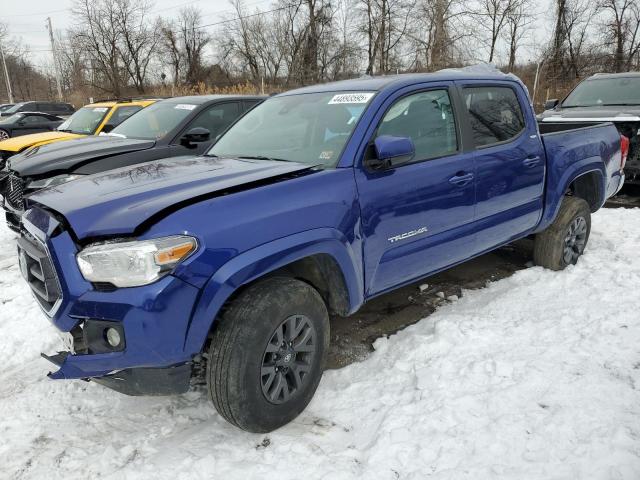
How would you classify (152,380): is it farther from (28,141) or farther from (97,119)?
(97,119)

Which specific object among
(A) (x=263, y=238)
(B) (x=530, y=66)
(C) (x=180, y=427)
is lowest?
(C) (x=180, y=427)

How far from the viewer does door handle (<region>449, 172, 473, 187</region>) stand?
3477mm

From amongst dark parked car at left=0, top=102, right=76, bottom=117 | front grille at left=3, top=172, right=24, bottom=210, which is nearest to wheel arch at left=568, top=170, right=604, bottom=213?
front grille at left=3, top=172, right=24, bottom=210

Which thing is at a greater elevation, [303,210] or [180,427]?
[303,210]

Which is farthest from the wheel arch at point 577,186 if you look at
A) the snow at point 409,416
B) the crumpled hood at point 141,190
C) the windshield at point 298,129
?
the crumpled hood at point 141,190

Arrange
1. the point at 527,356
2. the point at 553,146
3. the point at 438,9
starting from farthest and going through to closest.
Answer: the point at 438,9 → the point at 553,146 → the point at 527,356

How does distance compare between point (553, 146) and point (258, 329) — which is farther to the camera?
point (553, 146)

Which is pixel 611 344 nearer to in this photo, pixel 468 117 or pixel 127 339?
pixel 468 117

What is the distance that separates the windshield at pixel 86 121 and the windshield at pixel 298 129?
18.2ft

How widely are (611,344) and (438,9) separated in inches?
908

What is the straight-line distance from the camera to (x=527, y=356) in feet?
10.7

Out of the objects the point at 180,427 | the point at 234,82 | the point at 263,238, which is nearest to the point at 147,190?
the point at 263,238

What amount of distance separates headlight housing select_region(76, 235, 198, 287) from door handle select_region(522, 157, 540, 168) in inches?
119

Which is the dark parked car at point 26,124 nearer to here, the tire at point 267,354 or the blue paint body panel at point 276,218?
the blue paint body panel at point 276,218
